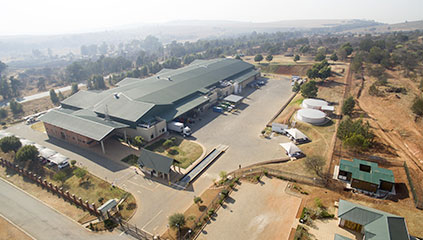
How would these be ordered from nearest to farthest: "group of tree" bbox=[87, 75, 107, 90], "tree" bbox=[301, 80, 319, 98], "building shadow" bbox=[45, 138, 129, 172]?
1. "building shadow" bbox=[45, 138, 129, 172]
2. "tree" bbox=[301, 80, 319, 98]
3. "group of tree" bbox=[87, 75, 107, 90]

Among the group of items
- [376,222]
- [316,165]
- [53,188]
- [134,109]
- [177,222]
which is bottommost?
[53,188]

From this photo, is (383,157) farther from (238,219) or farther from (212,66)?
(212,66)

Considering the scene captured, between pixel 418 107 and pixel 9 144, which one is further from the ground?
pixel 418 107

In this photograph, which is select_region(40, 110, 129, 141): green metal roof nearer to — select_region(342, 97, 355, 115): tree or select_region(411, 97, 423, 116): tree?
select_region(342, 97, 355, 115): tree

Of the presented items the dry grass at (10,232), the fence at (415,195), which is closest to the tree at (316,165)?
the fence at (415,195)

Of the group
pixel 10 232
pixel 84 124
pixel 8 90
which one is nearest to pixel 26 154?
pixel 84 124

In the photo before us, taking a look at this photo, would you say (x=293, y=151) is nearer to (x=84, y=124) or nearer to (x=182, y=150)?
(x=182, y=150)

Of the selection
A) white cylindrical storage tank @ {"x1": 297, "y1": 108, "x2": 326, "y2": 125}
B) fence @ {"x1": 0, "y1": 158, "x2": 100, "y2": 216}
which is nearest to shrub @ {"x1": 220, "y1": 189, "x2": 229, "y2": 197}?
fence @ {"x1": 0, "y1": 158, "x2": 100, "y2": 216}
